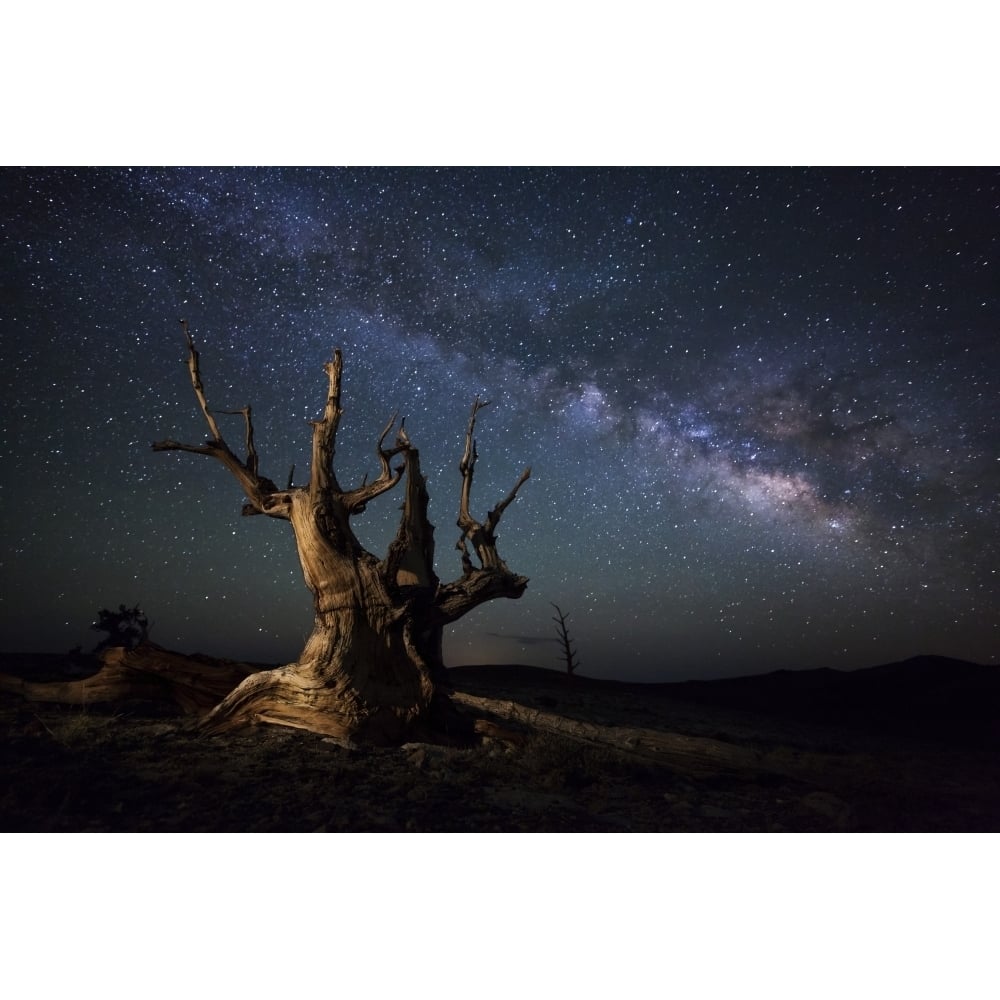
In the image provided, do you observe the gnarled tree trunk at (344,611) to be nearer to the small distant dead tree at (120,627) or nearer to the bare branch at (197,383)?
the bare branch at (197,383)

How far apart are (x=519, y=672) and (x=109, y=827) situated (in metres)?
15.2

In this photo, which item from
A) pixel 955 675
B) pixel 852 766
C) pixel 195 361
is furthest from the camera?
pixel 955 675

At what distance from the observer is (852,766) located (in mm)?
7863

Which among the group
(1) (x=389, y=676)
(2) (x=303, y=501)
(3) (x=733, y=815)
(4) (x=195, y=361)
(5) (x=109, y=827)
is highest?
(4) (x=195, y=361)

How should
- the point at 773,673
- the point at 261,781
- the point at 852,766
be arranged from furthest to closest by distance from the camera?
the point at 773,673 < the point at 852,766 < the point at 261,781

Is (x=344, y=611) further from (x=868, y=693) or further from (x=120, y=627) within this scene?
Result: (x=868, y=693)

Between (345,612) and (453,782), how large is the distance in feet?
8.82

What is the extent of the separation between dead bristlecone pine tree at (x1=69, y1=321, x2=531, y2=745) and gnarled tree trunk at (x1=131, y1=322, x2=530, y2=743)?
1 cm

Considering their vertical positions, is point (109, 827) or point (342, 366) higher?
point (342, 366)

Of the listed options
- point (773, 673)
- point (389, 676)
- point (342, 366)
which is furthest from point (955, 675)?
point (342, 366)

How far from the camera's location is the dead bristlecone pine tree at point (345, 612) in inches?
316

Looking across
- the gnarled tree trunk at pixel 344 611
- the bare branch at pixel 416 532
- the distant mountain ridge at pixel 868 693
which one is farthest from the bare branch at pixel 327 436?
the distant mountain ridge at pixel 868 693

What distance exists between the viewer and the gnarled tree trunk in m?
8.02

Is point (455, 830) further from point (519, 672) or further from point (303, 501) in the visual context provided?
point (519, 672)
